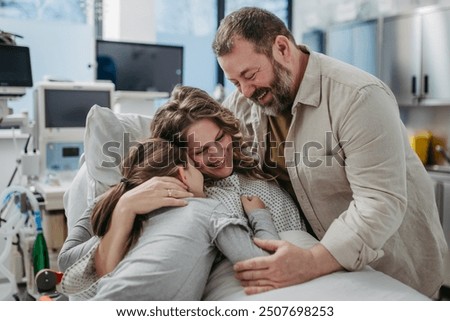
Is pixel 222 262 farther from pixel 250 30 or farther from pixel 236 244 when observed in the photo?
pixel 250 30

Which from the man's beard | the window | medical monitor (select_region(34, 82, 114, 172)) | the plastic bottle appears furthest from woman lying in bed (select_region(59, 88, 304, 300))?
the window

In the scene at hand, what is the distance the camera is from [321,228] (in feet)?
4.10

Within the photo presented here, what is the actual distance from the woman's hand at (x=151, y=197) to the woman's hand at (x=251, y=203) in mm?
161

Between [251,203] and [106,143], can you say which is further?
[106,143]

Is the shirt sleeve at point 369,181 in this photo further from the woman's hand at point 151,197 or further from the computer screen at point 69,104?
the computer screen at point 69,104

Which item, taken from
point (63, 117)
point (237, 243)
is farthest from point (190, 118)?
point (63, 117)

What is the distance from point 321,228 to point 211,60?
10.0ft

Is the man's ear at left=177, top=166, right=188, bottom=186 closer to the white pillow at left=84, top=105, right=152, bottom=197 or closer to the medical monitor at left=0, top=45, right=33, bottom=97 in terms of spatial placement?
the white pillow at left=84, top=105, right=152, bottom=197

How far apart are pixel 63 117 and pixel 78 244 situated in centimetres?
134

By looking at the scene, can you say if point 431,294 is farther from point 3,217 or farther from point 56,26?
point 56,26

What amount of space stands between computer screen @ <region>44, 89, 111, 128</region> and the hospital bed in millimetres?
829

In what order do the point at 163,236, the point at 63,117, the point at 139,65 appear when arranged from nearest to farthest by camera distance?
the point at 163,236 < the point at 63,117 < the point at 139,65

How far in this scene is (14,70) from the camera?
6.53 ft

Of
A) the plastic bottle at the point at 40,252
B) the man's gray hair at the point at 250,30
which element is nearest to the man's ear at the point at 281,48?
the man's gray hair at the point at 250,30
